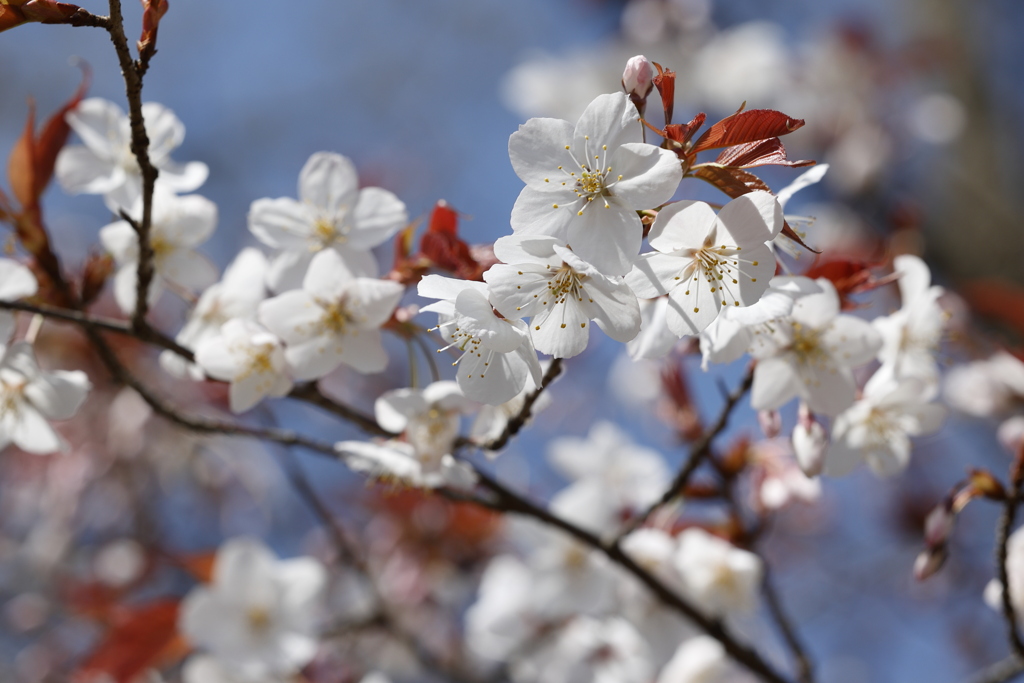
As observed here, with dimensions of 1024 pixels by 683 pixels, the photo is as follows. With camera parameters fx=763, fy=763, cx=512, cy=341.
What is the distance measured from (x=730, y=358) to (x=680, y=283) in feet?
0.43

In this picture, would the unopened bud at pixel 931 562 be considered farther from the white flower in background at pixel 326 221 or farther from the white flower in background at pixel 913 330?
the white flower in background at pixel 326 221

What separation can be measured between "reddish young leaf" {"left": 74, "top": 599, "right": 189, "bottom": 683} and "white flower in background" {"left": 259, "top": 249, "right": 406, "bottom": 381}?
0.98 metres

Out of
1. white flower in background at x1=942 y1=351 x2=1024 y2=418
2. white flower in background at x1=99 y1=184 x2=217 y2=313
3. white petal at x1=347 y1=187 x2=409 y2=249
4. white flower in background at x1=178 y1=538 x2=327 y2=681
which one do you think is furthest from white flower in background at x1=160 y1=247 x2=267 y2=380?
white flower in background at x1=942 y1=351 x2=1024 y2=418

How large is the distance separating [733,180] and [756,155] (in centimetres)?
4

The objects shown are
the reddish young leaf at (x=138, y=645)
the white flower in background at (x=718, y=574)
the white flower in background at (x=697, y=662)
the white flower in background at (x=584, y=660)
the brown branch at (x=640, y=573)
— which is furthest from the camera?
the white flower in background at (x=584, y=660)

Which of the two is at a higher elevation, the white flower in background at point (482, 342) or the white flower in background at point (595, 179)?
the white flower in background at point (595, 179)

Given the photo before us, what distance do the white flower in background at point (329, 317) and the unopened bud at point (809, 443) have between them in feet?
1.93

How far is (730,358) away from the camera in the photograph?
92 cm

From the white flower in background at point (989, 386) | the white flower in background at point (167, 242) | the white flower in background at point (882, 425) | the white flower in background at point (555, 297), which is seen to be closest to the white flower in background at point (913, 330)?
the white flower in background at point (882, 425)

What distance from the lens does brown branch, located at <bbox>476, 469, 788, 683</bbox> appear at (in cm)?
121

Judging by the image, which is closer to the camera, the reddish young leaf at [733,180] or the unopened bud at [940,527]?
the reddish young leaf at [733,180]

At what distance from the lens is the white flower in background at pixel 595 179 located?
0.80 metres

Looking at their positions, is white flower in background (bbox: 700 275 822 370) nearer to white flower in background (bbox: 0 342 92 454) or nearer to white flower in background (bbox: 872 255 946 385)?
white flower in background (bbox: 872 255 946 385)

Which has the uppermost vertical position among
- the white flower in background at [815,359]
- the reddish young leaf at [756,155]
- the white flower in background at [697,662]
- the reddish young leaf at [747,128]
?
the reddish young leaf at [747,128]
